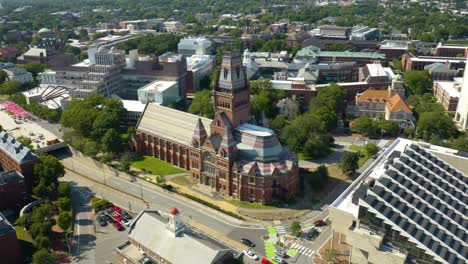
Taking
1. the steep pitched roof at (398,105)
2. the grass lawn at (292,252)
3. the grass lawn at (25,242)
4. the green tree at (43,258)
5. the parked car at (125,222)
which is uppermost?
the steep pitched roof at (398,105)

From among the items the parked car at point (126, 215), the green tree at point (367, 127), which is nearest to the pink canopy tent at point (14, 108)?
the parked car at point (126, 215)

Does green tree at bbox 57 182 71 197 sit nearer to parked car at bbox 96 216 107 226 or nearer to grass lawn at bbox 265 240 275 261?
parked car at bbox 96 216 107 226

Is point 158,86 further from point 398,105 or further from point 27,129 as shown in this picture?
point 398,105

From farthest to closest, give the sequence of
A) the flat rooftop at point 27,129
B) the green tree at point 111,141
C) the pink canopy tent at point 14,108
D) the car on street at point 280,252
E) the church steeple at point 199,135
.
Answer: the pink canopy tent at point 14,108 → the flat rooftop at point 27,129 → the green tree at point 111,141 → the church steeple at point 199,135 → the car on street at point 280,252

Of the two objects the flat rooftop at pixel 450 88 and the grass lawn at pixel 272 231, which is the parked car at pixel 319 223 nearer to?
the grass lawn at pixel 272 231

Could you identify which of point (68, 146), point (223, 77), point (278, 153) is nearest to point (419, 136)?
point (278, 153)

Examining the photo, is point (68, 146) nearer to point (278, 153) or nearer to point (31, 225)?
point (31, 225)
